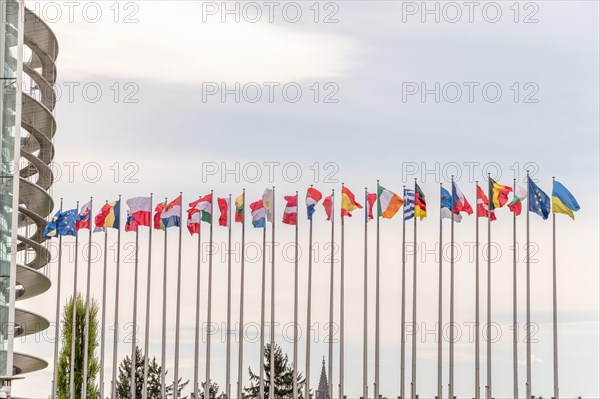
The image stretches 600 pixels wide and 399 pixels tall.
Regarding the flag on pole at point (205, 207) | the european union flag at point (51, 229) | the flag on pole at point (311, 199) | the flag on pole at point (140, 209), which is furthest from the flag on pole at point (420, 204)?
the european union flag at point (51, 229)

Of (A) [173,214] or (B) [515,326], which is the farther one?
(A) [173,214]

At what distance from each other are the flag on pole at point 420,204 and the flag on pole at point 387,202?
78cm

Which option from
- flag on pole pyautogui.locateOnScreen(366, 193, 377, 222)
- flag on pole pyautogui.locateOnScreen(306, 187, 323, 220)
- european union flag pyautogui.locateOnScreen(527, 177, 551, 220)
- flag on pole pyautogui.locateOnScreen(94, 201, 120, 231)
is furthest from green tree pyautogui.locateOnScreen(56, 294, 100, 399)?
european union flag pyautogui.locateOnScreen(527, 177, 551, 220)

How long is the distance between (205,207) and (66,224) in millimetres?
7018

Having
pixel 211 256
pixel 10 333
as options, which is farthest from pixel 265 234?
pixel 10 333

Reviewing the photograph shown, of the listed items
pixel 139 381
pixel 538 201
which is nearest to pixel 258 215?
pixel 538 201

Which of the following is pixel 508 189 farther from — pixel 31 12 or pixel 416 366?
pixel 31 12

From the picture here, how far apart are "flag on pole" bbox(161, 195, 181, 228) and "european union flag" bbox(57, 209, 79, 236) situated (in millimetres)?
4550

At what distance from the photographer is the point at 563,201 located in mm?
59750

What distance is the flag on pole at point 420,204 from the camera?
61.8 meters

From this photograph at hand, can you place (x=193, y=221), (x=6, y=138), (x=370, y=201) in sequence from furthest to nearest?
(x=193, y=221) < (x=370, y=201) < (x=6, y=138)

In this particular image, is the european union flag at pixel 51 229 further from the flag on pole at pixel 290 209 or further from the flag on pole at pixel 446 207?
the flag on pole at pixel 446 207

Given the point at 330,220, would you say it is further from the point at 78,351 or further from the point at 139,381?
the point at 139,381

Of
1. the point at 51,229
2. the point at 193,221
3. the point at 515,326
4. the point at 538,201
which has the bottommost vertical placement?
the point at 515,326
